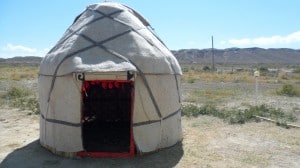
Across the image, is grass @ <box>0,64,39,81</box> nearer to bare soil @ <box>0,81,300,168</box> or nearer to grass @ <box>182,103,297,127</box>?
grass @ <box>182,103,297,127</box>

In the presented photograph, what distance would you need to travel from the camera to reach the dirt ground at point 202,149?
664 cm

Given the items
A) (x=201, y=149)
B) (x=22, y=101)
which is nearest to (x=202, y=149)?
(x=201, y=149)

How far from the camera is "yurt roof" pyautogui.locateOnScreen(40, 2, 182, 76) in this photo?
6.65 meters

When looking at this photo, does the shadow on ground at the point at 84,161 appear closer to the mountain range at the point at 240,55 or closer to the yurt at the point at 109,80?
the yurt at the point at 109,80

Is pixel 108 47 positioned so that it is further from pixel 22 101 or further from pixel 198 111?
pixel 22 101

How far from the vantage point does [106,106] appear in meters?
10.2

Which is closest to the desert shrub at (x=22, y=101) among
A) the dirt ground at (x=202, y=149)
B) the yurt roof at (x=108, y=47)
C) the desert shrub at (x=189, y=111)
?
the dirt ground at (x=202, y=149)

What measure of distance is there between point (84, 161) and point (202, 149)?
232cm

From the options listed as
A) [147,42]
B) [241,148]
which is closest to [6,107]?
[147,42]

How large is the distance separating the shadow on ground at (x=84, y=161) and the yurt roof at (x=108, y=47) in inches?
59.7

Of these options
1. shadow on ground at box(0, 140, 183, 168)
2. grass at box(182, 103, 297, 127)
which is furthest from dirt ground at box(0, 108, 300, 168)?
grass at box(182, 103, 297, 127)

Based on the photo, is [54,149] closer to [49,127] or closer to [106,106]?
[49,127]

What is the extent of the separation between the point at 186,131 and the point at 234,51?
128962 mm

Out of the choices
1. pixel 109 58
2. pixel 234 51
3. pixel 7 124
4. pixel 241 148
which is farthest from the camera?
pixel 234 51
